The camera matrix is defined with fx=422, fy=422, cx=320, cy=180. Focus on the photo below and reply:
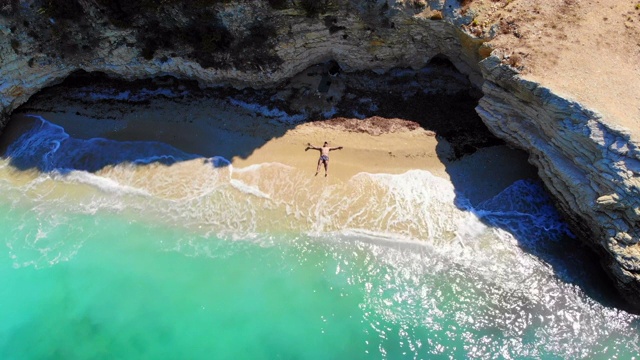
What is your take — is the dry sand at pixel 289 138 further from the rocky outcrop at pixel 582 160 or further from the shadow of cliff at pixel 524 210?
the rocky outcrop at pixel 582 160

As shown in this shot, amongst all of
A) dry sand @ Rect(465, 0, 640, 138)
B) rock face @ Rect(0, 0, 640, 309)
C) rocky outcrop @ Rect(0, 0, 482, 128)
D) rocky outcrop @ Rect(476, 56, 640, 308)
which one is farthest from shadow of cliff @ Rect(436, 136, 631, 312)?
dry sand @ Rect(465, 0, 640, 138)

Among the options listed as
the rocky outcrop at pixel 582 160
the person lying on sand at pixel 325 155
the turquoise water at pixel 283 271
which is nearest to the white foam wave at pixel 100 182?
the turquoise water at pixel 283 271

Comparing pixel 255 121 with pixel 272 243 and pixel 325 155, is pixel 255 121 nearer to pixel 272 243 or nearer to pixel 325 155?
pixel 325 155

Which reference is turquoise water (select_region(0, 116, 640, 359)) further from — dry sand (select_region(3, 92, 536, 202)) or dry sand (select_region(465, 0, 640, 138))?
dry sand (select_region(465, 0, 640, 138))

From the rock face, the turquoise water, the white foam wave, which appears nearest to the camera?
the rock face

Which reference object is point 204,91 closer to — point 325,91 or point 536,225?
point 325,91
